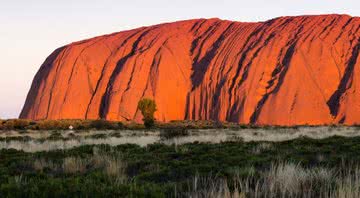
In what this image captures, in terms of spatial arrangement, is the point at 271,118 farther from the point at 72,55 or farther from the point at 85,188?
the point at 85,188

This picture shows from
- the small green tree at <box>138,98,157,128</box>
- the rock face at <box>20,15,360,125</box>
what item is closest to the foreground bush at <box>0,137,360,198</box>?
the small green tree at <box>138,98,157,128</box>

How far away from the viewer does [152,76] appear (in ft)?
339

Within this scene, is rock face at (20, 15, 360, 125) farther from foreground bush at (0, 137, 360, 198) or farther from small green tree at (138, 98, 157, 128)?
foreground bush at (0, 137, 360, 198)

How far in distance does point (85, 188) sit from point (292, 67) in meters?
88.6

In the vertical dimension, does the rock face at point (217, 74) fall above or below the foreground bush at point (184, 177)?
above

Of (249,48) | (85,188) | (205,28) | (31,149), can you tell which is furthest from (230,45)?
(85,188)

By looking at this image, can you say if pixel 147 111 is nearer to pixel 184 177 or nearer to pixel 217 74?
pixel 217 74

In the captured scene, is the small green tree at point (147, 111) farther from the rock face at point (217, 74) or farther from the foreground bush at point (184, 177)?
the foreground bush at point (184, 177)

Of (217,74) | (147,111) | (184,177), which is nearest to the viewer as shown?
(184,177)

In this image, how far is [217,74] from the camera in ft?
329

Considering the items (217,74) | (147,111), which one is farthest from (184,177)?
(217,74)

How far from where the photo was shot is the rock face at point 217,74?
9056cm

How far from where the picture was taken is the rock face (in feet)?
297

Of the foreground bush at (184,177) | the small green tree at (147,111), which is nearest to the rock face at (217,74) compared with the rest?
the small green tree at (147,111)
